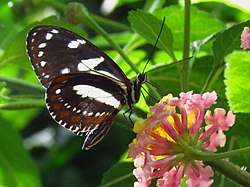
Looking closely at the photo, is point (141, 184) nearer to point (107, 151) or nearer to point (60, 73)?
point (60, 73)

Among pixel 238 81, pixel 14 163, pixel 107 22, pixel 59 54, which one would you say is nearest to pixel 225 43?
pixel 238 81

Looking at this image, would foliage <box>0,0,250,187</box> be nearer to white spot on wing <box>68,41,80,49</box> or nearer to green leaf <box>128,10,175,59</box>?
green leaf <box>128,10,175,59</box>

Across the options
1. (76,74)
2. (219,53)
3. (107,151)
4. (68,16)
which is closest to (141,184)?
(76,74)

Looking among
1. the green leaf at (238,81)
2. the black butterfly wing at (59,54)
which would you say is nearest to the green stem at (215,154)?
the green leaf at (238,81)

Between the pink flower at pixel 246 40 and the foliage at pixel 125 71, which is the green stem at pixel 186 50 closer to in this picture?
the foliage at pixel 125 71

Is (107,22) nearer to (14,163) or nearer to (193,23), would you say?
(193,23)
